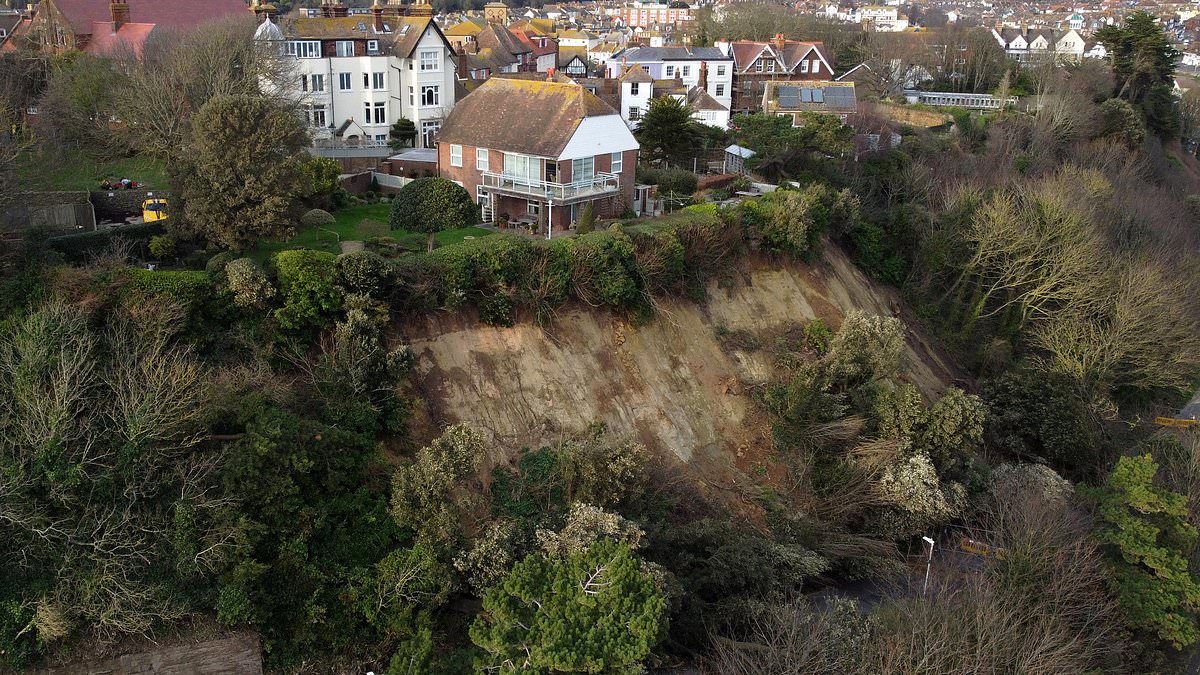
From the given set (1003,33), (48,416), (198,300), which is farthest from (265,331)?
(1003,33)

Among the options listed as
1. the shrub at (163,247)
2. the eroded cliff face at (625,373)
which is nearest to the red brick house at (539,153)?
the eroded cliff face at (625,373)

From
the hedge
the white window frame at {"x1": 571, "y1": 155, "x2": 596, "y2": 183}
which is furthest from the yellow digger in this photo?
the white window frame at {"x1": 571, "y1": 155, "x2": 596, "y2": 183}

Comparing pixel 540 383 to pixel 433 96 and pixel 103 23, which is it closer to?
pixel 433 96

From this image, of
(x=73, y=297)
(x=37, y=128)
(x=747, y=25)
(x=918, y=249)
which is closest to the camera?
(x=73, y=297)

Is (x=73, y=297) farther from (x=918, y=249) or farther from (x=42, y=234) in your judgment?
(x=918, y=249)

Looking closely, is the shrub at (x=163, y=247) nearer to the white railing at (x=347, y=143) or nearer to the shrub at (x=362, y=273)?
the shrub at (x=362, y=273)

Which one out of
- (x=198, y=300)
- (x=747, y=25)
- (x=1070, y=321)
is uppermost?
(x=747, y=25)

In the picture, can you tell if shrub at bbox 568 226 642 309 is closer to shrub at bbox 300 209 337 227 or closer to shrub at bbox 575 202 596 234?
shrub at bbox 575 202 596 234
